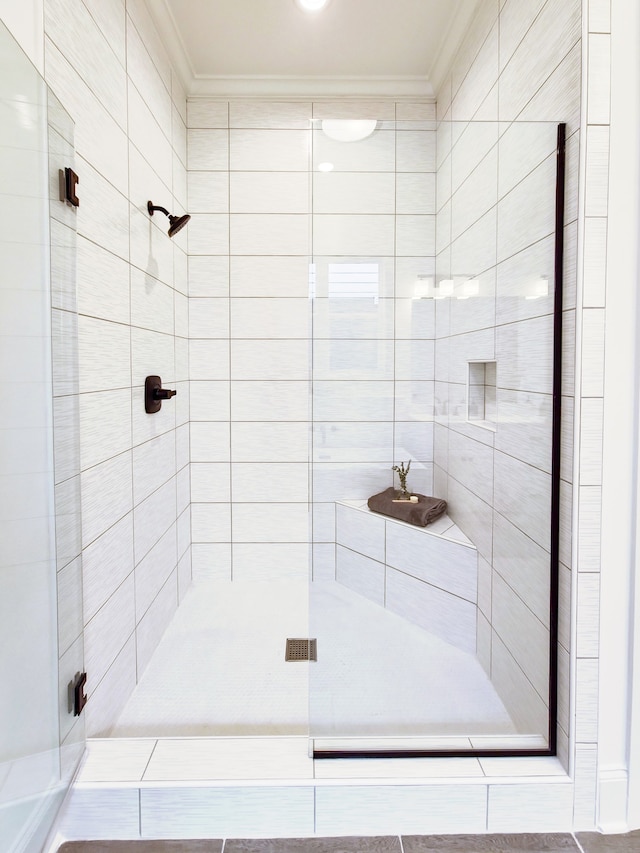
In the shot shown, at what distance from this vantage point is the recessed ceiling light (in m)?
1.81

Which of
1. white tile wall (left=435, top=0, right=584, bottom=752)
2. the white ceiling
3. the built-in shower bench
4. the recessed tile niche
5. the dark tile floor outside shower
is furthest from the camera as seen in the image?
the white ceiling

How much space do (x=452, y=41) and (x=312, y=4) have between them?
624mm

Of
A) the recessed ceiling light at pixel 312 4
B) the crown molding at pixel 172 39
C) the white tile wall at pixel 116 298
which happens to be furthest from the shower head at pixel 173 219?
the recessed ceiling light at pixel 312 4

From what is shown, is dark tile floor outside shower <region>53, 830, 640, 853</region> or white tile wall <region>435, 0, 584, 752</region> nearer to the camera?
dark tile floor outside shower <region>53, 830, 640, 853</region>

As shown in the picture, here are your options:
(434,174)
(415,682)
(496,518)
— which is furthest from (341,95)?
(415,682)

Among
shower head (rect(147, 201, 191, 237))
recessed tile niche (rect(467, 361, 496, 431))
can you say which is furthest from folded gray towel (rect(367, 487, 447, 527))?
shower head (rect(147, 201, 191, 237))

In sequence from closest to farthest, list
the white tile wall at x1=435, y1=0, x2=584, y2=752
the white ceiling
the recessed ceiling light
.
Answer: the white tile wall at x1=435, y1=0, x2=584, y2=752
the recessed ceiling light
the white ceiling

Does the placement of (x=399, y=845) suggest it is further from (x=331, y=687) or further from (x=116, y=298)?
(x=116, y=298)

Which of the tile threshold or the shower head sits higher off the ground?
the shower head

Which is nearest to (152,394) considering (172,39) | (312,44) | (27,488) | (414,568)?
(27,488)

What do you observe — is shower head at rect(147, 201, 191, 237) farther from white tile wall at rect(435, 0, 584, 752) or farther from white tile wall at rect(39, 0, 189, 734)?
white tile wall at rect(435, 0, 584, 752)

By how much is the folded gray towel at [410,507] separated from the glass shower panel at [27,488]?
94 cm

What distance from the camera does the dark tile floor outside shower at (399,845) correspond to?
117 centimetres

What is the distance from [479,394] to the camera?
1553 mm
